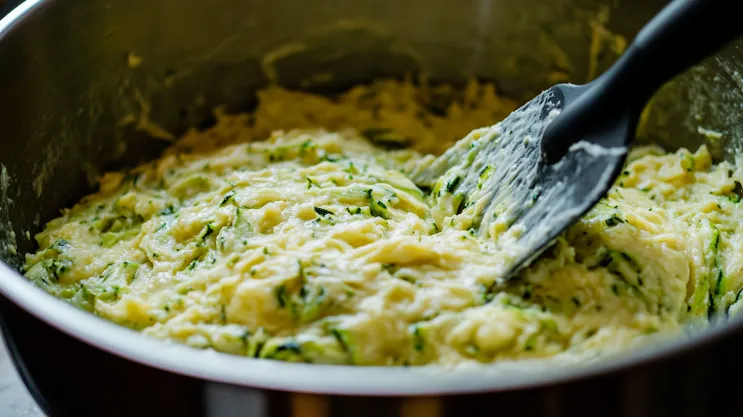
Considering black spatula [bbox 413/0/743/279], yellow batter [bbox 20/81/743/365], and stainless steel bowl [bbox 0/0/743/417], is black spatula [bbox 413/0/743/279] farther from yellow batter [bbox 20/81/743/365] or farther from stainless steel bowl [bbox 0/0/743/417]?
stainless steel bowl [bbox 0/0/743/417]

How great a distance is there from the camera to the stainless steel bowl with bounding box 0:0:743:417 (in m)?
1.15

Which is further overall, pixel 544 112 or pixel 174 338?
pixel 544 112

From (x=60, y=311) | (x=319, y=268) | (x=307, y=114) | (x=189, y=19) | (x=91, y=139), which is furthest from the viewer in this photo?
(x=307, y=114)

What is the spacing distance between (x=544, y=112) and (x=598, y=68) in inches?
32.6

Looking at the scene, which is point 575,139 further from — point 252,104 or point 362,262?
point 252,104

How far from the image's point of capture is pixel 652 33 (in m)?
1.56

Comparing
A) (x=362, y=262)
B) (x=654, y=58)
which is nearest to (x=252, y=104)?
(x=362, y=262)

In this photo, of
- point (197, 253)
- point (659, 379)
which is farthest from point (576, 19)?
point (659, 379)

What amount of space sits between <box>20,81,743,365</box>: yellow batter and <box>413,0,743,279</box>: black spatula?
0.09 m

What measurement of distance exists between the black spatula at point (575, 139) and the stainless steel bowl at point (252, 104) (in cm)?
51

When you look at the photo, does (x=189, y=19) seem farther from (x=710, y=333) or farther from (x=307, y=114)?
(x=710, y=333)

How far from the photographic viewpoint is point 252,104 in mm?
2793

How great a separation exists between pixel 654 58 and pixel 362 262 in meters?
0.78

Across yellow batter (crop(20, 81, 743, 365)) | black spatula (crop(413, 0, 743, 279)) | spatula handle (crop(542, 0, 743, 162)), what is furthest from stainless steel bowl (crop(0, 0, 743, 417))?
spatula handle (crop(542, 0, 743, 162))
